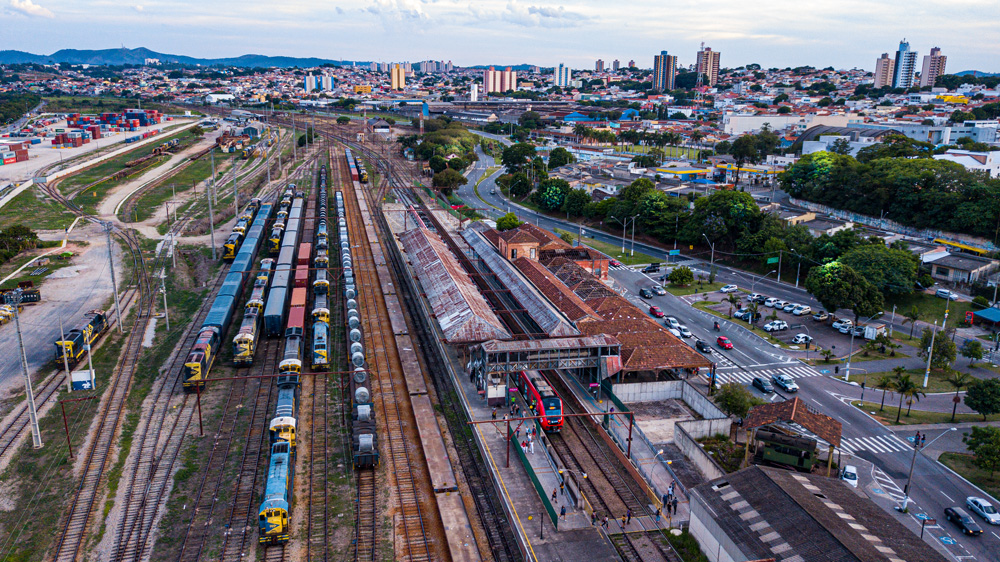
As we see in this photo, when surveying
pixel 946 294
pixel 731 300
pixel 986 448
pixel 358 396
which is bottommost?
pixel 731 300

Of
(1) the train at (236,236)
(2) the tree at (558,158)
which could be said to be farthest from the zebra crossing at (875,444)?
(2) the tree at (558,158)

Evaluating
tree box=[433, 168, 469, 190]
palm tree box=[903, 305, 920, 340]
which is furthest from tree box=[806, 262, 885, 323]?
tree box=[433, 168, 469, 190]

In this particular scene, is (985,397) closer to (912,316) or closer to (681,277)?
(912,316)

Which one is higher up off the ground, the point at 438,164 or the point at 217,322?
the point at 438,164

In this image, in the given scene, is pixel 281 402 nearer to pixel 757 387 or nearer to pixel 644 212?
pixel 757 387

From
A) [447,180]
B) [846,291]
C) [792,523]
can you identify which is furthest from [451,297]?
[447,180]

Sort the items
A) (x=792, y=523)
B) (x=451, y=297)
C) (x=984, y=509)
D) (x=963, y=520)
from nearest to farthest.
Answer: (x=792, y=523) → (x=963, y=520) → (x=984, y=509) → (x=451, y=297)
